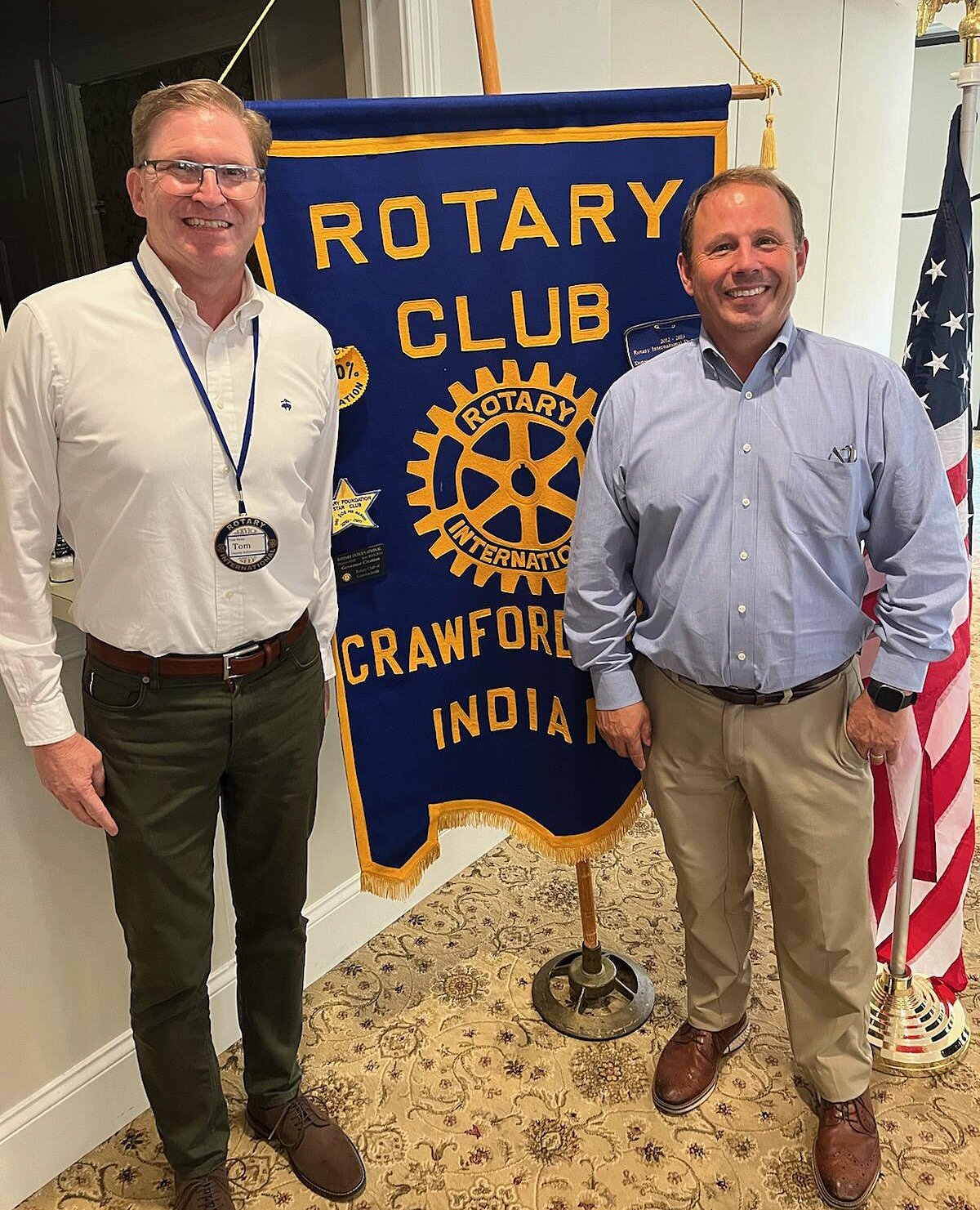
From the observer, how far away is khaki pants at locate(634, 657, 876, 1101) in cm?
171

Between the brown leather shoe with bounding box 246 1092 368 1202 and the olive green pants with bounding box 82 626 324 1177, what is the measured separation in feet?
0.39

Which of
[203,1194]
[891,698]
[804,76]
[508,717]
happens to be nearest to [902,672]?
[891,698]

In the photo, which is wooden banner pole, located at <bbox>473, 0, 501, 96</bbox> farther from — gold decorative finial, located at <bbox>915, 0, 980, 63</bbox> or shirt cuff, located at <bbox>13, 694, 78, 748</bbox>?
shirt cuff, located at <bbox>13, 694, 78, 748</bbox>

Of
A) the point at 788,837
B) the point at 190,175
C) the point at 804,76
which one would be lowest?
the point at 788,837

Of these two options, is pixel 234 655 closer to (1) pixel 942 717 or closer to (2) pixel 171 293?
(2) pixel 171 293

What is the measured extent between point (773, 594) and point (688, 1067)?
3.33ft

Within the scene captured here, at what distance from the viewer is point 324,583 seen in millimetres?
1744

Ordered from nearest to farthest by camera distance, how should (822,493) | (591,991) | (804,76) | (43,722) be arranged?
(43,722) → (822,493) → (591,991) → (804,76)

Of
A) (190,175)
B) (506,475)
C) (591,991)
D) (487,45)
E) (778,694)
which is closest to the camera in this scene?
(190,175)

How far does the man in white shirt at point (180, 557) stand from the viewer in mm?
1357

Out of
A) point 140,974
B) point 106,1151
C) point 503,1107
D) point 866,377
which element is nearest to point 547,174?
point 866,377

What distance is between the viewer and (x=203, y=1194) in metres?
1.72

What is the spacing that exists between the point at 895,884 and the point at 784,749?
0.61 meters

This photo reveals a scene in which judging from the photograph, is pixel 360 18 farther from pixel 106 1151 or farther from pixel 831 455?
pixel 106 1151
